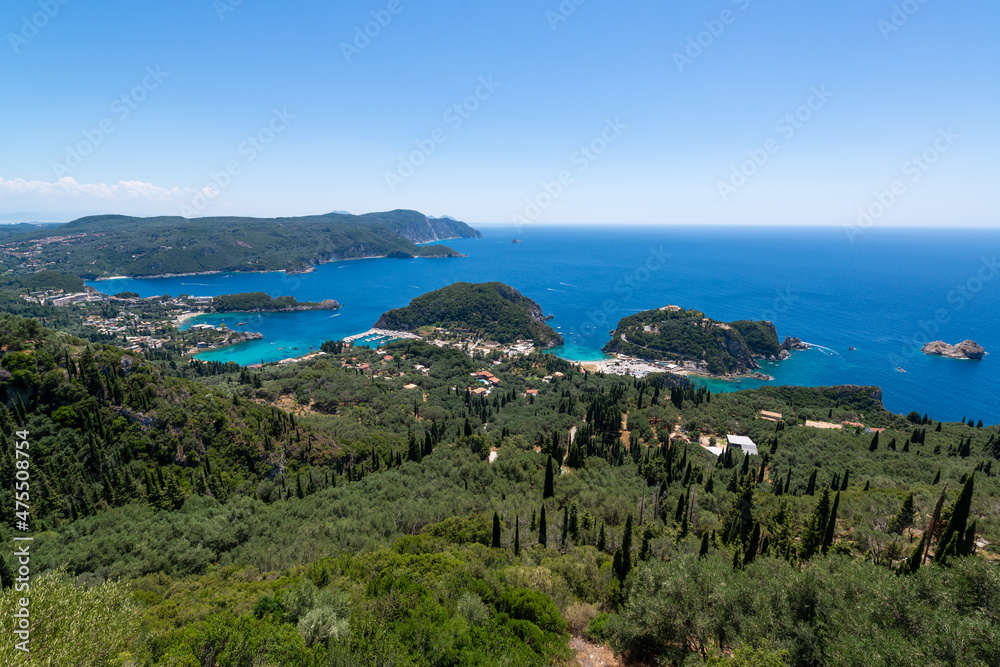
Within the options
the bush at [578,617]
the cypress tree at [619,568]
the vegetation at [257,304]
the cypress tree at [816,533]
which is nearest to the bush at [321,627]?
the bush at [578,617]

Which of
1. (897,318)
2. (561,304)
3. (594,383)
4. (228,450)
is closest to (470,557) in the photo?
(228,450)

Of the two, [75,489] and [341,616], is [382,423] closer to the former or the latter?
[75,489]

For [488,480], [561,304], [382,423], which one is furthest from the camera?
[561,304]

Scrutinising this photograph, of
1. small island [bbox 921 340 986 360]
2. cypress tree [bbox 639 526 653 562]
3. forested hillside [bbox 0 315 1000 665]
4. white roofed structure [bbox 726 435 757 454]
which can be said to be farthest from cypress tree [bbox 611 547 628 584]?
small island [bbox 921 340 986 360]

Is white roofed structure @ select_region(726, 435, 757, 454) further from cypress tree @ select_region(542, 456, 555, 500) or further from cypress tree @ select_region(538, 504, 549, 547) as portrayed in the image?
cypress tree @ select_region(538, 504, 549, 547)

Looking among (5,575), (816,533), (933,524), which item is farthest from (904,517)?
(5,575)

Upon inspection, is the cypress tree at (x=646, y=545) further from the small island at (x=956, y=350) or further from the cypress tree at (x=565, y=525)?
the small island at (x=956, y=350)

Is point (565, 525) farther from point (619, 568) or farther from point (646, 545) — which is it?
point (619, 568)

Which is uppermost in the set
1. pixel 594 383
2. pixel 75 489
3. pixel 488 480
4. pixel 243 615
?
pixel 243 615
